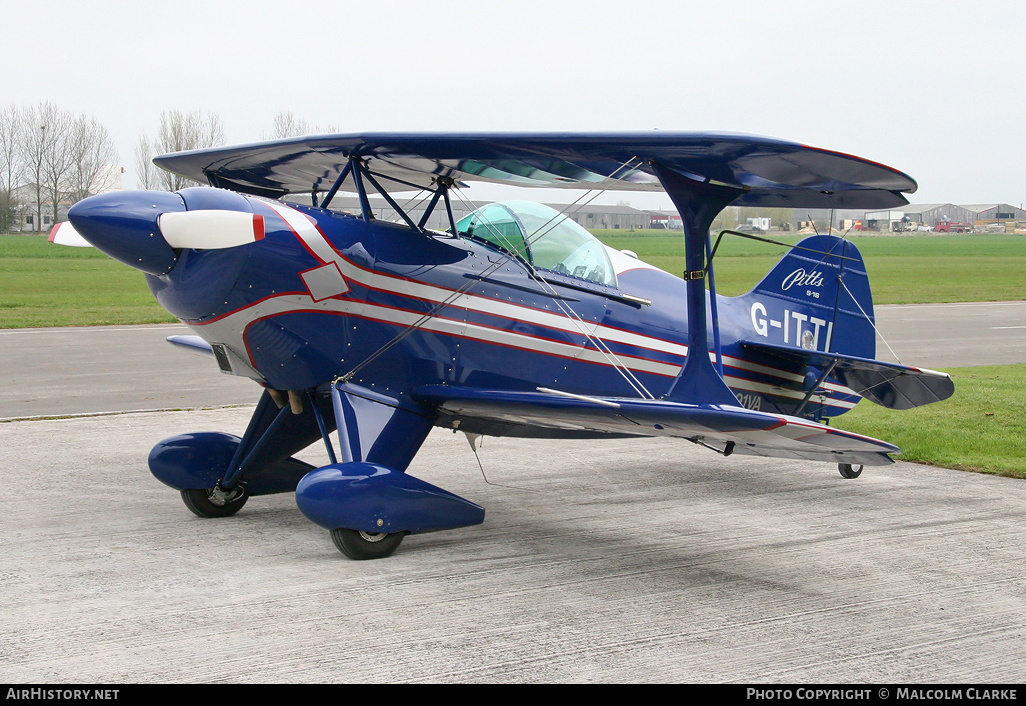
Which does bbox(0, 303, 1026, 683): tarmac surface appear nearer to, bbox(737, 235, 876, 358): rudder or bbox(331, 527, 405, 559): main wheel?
bbox(331, 527, 405, 559): main wheel

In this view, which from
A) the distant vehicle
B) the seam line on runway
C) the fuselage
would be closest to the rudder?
the fuselage

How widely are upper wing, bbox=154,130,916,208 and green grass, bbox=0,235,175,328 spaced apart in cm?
1588

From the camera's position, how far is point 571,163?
6039 millimetres

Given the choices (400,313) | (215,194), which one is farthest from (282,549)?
(215,194)

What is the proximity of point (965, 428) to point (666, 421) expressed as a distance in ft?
20.6

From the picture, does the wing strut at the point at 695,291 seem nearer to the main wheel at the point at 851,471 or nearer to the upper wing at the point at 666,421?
the upper wing at the point at 666,421

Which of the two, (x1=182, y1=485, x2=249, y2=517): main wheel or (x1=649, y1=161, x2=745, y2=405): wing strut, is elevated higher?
(x1=649, y1=161, x2=745, y2=405): wing strut

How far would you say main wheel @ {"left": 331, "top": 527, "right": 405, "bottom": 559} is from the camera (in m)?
5.51

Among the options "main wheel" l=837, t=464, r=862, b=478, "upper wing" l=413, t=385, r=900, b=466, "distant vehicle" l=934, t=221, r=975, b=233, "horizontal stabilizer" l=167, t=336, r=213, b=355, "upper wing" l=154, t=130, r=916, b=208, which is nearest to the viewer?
"upper wing" l=413, t=385, r=900, b=466

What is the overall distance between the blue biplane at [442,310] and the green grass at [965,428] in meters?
1.87

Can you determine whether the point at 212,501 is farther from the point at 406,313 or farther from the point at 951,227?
the point at 951,227

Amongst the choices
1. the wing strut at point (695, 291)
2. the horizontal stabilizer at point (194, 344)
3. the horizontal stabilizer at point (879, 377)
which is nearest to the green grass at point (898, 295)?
the wing strut at point (695, 291)

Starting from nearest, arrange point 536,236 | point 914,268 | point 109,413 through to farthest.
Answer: point 536,236 < point 109,413 < point 914,268

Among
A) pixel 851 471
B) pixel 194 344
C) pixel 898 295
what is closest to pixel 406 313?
pixel 194 344
